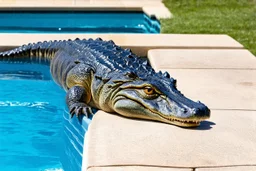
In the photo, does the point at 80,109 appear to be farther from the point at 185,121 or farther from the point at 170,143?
the point at 170,143

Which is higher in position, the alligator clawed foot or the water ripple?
the water ripple

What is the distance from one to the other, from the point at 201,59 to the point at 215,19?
14.7ft

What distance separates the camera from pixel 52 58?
265 inches

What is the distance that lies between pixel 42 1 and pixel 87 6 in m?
1.49

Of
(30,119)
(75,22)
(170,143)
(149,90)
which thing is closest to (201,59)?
(30,119)

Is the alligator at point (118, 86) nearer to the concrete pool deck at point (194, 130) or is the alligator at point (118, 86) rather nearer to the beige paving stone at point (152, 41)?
the concrete pool deck at point (194, 130)

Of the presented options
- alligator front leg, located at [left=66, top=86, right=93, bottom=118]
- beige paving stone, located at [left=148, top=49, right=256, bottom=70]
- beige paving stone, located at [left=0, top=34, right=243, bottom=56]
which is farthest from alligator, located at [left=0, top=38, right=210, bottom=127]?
beige paving stone, located at [left=0, top=34, right=243, bottom=56]

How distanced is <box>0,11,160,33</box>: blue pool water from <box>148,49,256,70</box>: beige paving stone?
3674mm

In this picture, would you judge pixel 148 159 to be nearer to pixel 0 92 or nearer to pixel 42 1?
pixel 0 92

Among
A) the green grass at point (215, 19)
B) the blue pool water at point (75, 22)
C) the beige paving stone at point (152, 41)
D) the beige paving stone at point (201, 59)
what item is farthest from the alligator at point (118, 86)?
the blue pool water at point (75, 22)

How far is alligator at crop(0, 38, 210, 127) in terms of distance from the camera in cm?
412

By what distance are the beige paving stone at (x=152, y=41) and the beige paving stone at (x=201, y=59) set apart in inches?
8.7

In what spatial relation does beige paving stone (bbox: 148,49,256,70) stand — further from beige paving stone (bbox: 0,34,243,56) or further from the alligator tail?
the alligator tail

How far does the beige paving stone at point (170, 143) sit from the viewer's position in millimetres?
3473
